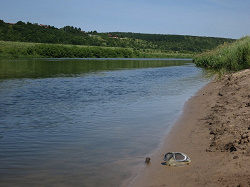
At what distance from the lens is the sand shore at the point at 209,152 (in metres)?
4.81

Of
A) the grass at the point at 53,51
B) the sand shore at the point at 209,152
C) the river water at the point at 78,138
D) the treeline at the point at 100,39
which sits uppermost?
the treeline at the point at 100,39

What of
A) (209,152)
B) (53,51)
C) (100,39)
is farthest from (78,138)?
(100,39)

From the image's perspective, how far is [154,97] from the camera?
1539cm

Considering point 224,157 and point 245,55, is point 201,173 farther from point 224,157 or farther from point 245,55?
point 245,55

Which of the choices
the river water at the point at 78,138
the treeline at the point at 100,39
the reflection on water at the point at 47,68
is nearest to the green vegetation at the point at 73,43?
the treeline at the point at 100,39

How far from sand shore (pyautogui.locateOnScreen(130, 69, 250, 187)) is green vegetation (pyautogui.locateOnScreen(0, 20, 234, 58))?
189 feet

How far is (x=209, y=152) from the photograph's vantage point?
6.15m

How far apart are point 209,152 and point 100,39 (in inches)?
5769

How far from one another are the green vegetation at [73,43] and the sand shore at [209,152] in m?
57.7

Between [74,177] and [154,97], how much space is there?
10.3m

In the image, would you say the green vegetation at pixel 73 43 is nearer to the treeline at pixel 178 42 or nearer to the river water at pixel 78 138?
the treeline at pixel 178 42

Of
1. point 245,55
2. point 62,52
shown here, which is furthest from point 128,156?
point 62,52

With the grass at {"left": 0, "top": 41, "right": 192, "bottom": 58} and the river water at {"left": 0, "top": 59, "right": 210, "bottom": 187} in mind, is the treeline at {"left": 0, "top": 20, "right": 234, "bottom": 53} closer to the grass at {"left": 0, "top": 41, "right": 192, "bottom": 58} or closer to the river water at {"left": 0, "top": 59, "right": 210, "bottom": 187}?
the grass at {"left": 0, "top": 41, "right": 192, "bottom": 58}

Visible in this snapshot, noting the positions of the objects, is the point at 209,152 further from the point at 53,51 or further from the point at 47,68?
the point at 53,51
